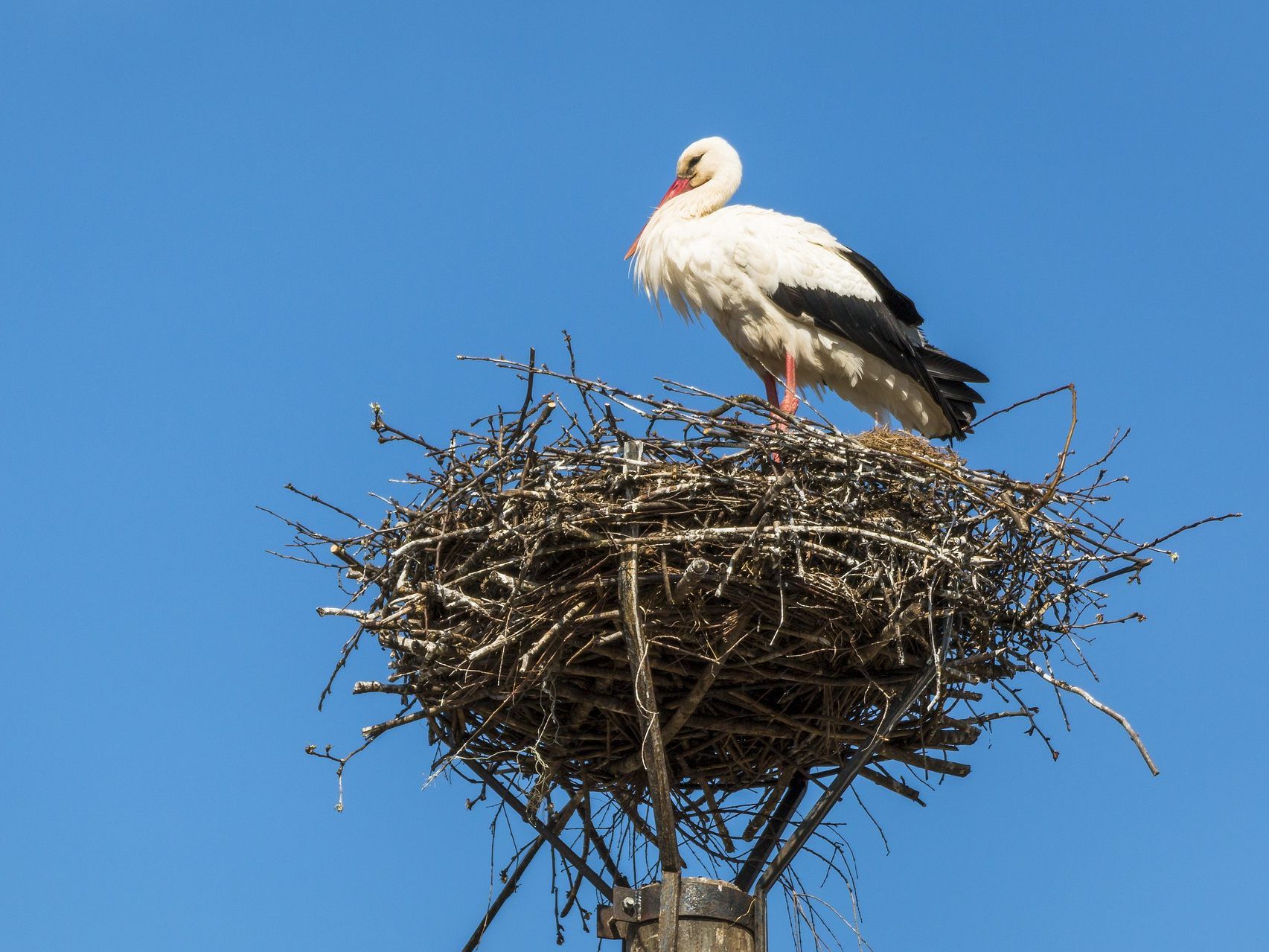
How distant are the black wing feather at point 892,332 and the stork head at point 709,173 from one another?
2.53 ft

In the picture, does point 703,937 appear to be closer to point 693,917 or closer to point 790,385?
point 693,917

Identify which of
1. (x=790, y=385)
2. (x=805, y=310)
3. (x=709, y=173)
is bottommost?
(x=790, y=385)

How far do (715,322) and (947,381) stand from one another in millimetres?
1125

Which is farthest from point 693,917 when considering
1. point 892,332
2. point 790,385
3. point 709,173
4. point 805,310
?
point 709,173

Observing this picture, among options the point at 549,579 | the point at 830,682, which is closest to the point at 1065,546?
the point at 830,682

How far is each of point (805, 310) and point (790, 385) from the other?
344 mm

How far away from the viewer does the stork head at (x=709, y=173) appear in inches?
324

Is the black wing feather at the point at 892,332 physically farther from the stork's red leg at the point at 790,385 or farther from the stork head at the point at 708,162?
the stork head at the point at 708,162

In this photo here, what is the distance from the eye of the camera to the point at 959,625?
5.43m

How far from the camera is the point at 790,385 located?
24.8 ft

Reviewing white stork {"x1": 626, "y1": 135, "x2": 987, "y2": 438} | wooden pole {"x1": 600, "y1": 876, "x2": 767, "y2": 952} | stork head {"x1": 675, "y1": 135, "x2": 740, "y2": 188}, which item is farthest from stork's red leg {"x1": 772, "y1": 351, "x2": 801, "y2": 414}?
wooden pole {"x1": 600, "y1": 876, "x2": 767, "y2": 952}

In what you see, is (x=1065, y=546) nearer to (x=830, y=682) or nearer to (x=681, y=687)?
(x=830, y=682)

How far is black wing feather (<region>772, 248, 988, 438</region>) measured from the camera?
24.7 feet

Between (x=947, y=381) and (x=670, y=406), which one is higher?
(x=947, y=381)
